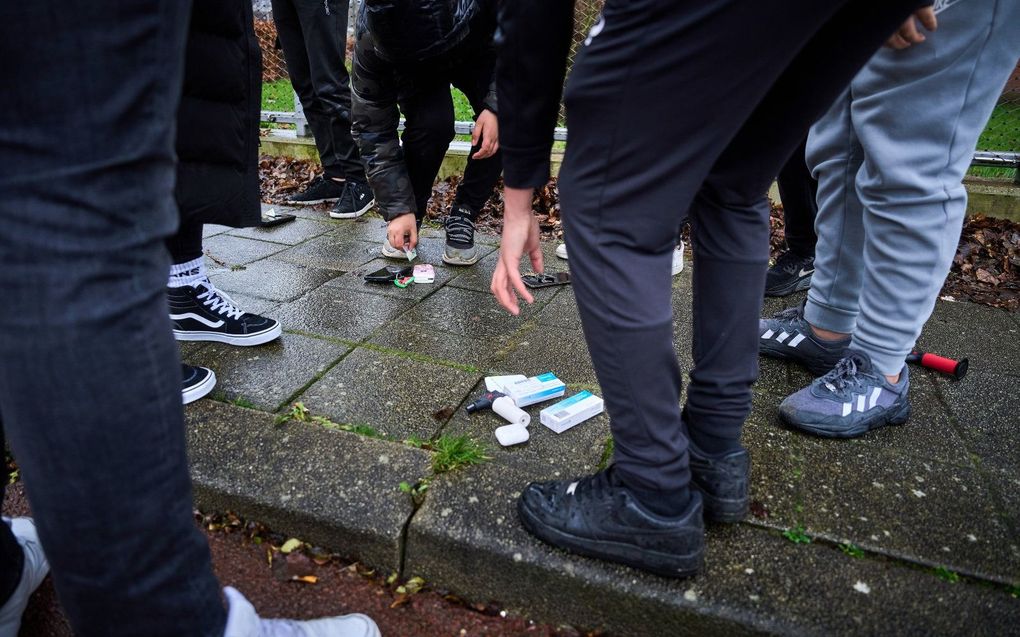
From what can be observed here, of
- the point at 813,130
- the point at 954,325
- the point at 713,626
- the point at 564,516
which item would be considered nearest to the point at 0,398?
the point at 564,516

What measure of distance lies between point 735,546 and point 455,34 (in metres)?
2.32

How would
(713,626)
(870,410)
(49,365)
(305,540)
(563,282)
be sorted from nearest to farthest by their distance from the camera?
(49,365) < (713,626) < (305,540) < (870,410) < (563,282)

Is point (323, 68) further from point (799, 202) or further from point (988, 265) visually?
point (988, 265)

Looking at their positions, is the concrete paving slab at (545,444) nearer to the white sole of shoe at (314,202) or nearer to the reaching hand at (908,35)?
the reaching hand at (908,35)

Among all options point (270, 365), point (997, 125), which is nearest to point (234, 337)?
point (270, 365)

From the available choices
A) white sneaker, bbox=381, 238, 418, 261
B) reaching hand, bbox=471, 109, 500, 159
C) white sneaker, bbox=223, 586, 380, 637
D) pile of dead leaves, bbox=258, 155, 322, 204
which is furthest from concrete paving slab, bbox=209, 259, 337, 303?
pile of dead leaves, bbox=258, 155, 322, 204

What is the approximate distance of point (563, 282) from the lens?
2939mm

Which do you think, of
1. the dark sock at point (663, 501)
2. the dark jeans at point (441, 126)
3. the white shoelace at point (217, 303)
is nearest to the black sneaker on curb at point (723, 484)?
the dark sock at point (663, 501)

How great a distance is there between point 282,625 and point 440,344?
134cm

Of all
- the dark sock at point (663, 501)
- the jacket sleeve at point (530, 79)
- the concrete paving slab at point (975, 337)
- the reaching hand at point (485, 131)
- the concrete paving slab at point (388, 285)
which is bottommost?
the concrete paving slab at point (388, 285)

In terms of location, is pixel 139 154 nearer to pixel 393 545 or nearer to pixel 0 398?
pixel 0 398

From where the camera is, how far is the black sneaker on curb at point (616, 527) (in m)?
1.16

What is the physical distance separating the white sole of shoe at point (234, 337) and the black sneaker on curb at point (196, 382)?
0.28m

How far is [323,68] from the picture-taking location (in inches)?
163
